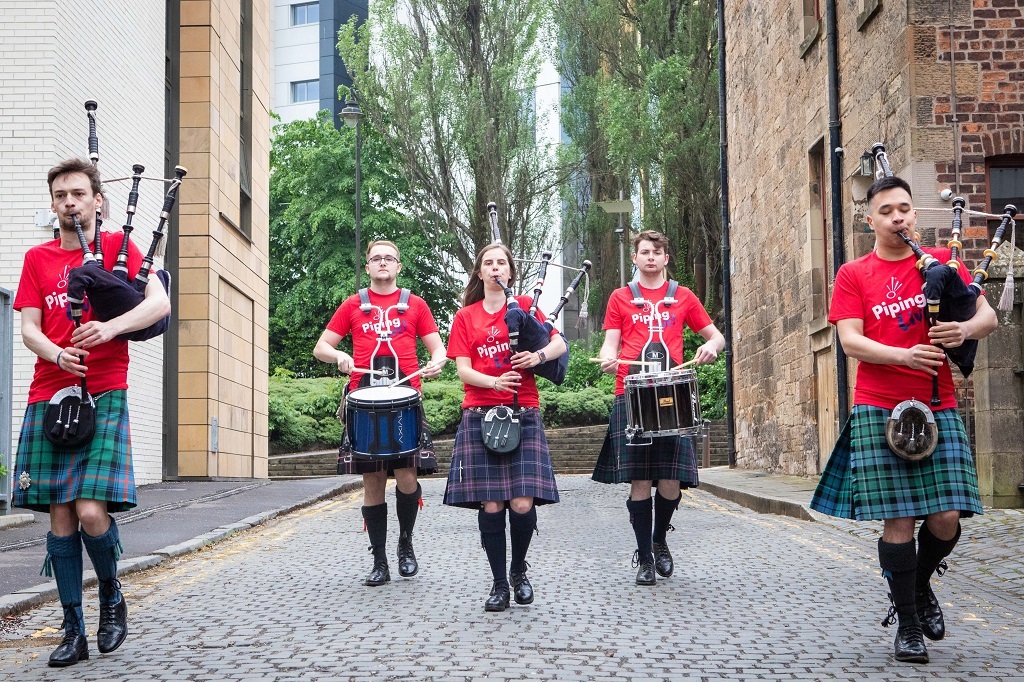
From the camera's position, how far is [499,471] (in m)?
7.03

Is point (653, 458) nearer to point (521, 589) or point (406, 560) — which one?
point (521, 589)

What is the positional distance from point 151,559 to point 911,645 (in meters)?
5.56

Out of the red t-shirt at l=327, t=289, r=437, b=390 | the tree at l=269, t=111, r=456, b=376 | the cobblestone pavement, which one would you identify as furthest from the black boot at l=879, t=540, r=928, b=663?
the tree at l=269, t=111, r=456, b=376

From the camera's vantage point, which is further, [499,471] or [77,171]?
[499,471]

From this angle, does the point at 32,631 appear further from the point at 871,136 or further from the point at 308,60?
the point at 308,60

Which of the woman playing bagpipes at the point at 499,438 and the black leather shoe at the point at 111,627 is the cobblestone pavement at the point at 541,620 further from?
the woman playing bagpipes at the point at 499,438

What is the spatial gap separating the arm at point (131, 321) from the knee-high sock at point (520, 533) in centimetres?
219

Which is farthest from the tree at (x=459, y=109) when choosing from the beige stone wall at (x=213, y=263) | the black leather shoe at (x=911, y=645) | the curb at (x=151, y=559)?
the black leather shoe at (x=911, y=645)

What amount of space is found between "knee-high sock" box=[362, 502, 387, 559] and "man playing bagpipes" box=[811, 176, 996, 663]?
3222 millimetres

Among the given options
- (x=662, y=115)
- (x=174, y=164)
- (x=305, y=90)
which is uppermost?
(x=305, y=90)

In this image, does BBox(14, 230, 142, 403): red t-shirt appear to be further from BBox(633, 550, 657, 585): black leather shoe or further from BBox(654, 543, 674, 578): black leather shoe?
BBox(654, 543, 674, 578): black leather shoe

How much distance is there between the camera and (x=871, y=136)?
15742 mm

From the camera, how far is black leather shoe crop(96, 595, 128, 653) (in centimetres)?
576

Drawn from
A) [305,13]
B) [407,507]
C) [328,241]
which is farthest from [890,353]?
[305,13]
